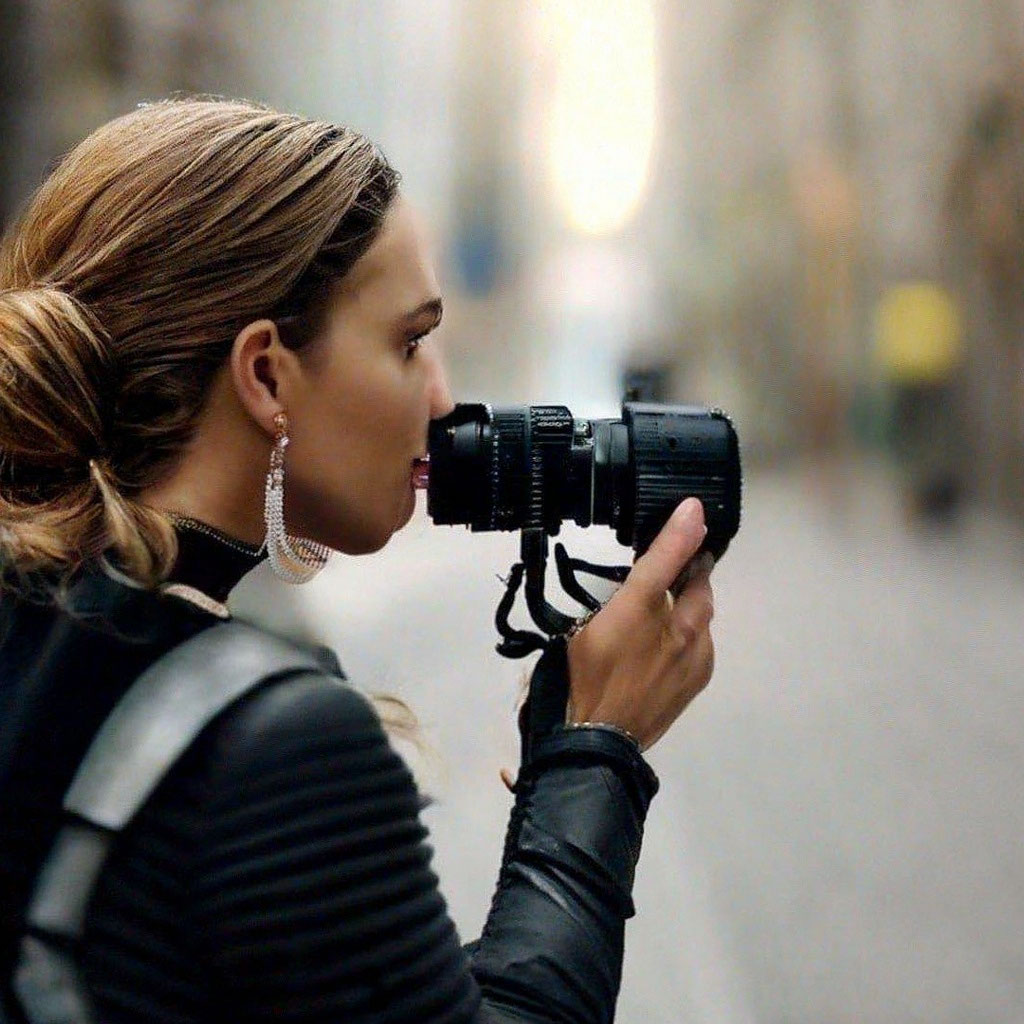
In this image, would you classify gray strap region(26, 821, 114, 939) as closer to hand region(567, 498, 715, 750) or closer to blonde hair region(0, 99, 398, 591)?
blonde hair region(0, 99, 398, 591)

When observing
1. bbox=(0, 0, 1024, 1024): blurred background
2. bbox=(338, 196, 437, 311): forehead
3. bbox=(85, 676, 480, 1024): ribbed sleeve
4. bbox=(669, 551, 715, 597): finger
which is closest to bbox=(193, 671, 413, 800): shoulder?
bbox=(85, 676, 480, 1024): ribbed sleeve

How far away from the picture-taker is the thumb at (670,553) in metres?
1.46

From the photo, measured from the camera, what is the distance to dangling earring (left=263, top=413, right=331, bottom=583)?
1.34m

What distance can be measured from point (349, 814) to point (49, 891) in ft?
0.65

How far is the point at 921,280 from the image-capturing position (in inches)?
726

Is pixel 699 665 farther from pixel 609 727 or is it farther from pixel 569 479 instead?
pixel 569 479

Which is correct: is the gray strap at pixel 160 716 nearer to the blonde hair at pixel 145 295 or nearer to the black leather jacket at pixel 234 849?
the black leather jacket at pixel 234 849

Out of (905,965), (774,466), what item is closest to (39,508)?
(905,965)

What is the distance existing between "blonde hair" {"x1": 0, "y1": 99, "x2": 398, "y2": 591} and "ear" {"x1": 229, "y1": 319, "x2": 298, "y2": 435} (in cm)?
1

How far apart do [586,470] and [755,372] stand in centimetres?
2117

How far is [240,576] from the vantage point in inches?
53.1

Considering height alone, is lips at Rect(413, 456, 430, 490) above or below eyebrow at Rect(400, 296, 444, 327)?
below

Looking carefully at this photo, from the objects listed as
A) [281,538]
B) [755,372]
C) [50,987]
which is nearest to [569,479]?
[281,538]

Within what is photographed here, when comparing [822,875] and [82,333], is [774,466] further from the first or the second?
[82,333]
